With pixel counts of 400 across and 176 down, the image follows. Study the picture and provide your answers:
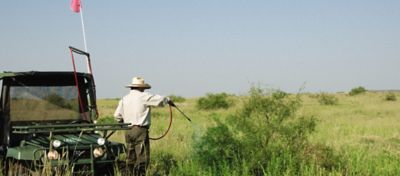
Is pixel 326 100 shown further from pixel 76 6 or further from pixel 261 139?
pixel 261 139

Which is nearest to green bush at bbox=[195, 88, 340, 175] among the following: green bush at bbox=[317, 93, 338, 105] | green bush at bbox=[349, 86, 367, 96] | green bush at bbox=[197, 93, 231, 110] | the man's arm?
the man's arm

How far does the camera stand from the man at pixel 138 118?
8.64 m

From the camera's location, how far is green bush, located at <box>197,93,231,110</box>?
124 ft

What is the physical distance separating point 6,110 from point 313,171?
174 inches

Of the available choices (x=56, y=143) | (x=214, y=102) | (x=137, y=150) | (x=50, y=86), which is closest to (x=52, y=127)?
(x=56, y=143)

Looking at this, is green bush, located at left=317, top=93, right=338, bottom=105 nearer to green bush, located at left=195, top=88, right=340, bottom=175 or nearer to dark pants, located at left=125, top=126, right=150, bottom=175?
green bush, located at left=195, top=88, right=340, bottom=175

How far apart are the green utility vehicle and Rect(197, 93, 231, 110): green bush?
1145 inches

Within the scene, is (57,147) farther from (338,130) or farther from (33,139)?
(338,130)

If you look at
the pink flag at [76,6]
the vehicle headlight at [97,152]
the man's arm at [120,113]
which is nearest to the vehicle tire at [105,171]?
the vehicle headlight at [97,152]

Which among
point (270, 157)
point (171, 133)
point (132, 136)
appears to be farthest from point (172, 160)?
point (171, 133)

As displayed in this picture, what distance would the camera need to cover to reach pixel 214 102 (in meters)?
38.1

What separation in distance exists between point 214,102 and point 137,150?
29.4 meters

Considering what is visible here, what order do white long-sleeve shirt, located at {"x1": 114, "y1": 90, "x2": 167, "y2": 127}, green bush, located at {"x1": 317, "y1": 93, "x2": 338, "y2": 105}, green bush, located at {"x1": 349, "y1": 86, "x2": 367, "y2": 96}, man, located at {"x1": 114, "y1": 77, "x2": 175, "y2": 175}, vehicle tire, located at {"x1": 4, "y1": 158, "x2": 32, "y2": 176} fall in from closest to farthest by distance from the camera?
vehicle tire, located at {"x1": 4, "y1": 158, "x2": 32, "y2": 176}, man, located at {"x1": 114, "y1": 77, "x2": 175, "y2": 175}, white long-sleeve shirt, located at {"x1": 114, "y1": 90, "x2": 167, "y2": 127}, green bush, located at {"x1": 317, "y1": 93, "x2": 338, "y2": 105}, green bush, located at {"x1": 349, "y1": 86, "x2": 367, "y2": 96}

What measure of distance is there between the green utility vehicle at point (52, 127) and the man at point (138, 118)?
20.7 inches
